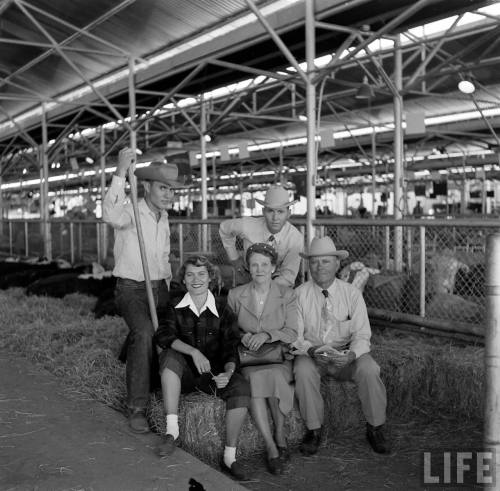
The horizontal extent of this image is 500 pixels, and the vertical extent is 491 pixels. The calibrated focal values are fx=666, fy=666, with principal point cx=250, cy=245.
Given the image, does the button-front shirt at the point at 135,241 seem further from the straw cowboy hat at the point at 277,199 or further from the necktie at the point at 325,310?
the necktie at the point at 325,310

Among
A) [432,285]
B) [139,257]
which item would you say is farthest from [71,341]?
[432,285]

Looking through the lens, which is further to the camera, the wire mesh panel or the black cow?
the black cow

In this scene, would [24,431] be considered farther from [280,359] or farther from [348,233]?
[348,233]

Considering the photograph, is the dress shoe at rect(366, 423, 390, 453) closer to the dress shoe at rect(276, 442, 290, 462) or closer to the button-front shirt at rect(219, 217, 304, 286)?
the dress shoe at rect(276, 442, 290, 462)

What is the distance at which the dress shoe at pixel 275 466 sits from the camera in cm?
405

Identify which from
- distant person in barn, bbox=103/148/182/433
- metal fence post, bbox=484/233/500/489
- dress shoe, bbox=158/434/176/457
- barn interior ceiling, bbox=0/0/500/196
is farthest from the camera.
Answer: barn interior ceiling, bbox=0/0/500/196

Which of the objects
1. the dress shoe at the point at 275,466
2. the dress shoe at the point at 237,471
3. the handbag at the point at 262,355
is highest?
the handbag at the point at 262,355

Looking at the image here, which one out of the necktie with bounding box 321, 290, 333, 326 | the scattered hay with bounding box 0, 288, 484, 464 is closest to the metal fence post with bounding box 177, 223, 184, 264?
the scattered hay with bounding box 0, 288, 484, 464

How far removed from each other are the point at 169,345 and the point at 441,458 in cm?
196

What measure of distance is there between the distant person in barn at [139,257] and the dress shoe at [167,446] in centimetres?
44

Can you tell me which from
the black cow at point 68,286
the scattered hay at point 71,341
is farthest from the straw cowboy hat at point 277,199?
the black cow at point 68,286

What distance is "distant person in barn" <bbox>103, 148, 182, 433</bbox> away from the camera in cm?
419

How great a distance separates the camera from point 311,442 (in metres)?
4.39

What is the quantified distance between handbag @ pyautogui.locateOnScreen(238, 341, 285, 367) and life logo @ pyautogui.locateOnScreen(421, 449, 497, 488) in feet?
3.79
